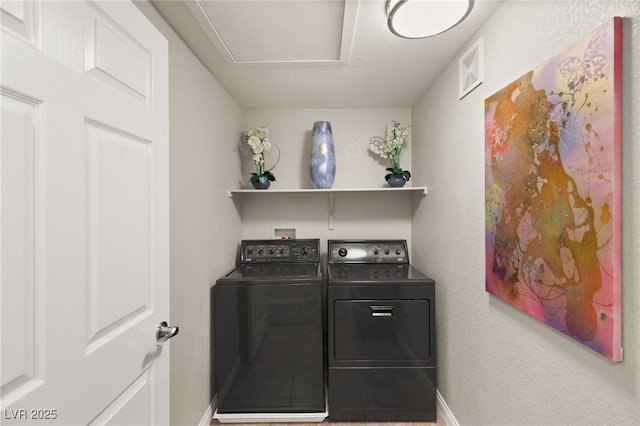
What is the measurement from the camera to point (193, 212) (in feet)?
5.26

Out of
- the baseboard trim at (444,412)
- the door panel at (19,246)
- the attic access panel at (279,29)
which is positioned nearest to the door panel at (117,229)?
the door panel at (19,246)

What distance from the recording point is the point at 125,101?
2.78 ft

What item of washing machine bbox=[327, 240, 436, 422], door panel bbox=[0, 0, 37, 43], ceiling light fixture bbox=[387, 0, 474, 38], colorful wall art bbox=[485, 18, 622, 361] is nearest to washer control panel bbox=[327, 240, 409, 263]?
washing machine bbox=[327, 240, 436, 422]

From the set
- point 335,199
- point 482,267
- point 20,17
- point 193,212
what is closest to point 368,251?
point 335,199

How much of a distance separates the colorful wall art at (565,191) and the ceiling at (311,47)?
572mm

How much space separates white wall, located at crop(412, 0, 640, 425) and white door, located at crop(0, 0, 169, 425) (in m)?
1.38

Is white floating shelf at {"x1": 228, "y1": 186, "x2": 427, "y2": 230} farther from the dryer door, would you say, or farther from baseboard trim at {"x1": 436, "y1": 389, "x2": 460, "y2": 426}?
baseboard trim at {"x1": 436, "y1": 389, "x2": 460, "y2": 426}

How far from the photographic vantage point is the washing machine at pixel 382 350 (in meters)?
1.84

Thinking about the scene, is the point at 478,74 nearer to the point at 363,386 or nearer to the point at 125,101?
the point at 125,101

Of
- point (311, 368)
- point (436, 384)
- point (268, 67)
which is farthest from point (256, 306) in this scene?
point (268, 67)

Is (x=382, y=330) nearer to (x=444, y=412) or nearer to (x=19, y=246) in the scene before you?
(x=444, y=412)

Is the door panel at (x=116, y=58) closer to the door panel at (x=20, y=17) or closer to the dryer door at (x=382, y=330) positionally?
the door panel at (x=20, y=17)

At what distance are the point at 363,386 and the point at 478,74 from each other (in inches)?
76.2

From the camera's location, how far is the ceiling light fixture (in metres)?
1.13
